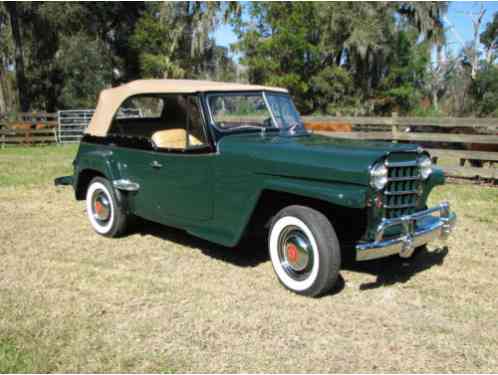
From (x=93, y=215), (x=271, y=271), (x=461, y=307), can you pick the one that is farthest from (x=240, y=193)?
(x=93, y=215)

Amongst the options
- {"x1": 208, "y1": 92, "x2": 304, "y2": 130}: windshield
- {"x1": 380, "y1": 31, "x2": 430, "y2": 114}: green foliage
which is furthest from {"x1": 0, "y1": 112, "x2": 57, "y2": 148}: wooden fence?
{"x1": 380, "y1": 31, "x2": 430, "y2": 114}: green foliage

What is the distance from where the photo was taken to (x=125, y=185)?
555cm

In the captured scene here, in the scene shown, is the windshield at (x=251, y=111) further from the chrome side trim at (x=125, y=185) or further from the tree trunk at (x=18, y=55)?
the tree trunk at (x=18, y=55)

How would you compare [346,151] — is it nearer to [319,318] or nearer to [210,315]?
[319,318]

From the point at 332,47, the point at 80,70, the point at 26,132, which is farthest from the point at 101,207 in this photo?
the point at 80,70

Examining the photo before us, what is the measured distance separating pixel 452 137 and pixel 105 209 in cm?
691

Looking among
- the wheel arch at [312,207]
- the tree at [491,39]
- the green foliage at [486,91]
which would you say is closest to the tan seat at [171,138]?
the wheel arch at [312,207]

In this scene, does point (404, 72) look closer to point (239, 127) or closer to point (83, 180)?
point (83, 180)

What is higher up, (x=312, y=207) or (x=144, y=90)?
(x=144, y=90)

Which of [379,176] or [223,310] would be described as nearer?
[379,176]

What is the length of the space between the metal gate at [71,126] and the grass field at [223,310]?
530 inches

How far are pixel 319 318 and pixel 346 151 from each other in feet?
4.29

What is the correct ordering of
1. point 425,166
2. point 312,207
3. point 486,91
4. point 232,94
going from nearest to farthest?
point 425,166 → point 312,207 → point 232,94 → point 486,91

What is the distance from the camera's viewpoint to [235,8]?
27516 millimetres
